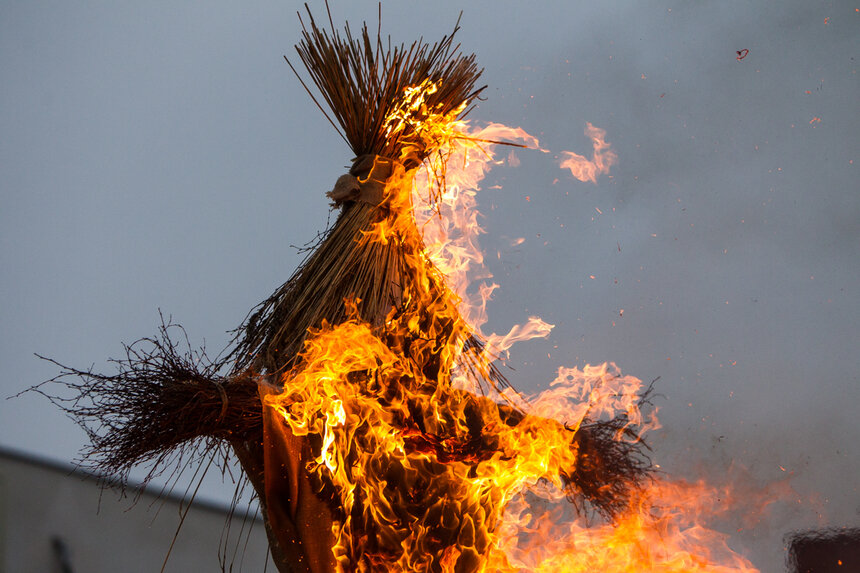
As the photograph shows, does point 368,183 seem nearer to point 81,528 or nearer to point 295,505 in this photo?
point 295,505

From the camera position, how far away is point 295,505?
1404mm

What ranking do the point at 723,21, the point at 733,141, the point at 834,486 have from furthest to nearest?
the point at 723,21, the point at 733,141, the point at 834,486

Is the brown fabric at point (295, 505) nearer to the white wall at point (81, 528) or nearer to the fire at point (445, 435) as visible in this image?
the fire at point (445, 435)

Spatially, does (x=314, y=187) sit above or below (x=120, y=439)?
above

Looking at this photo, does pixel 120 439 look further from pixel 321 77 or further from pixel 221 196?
pixel 221 196

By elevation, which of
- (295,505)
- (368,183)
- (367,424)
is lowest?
(295,505)

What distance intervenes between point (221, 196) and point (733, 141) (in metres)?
3.30

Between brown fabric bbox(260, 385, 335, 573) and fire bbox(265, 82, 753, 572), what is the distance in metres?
0.02

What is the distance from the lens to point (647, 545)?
1675 millimetres

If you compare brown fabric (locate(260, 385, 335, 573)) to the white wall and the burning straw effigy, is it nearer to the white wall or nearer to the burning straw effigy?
the burning straw effigy

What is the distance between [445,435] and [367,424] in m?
0.16

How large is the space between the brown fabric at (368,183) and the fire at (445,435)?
39mm

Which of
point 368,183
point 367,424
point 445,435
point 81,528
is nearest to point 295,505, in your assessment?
point 367,424

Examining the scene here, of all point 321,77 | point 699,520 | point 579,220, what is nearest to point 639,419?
point 699,520
